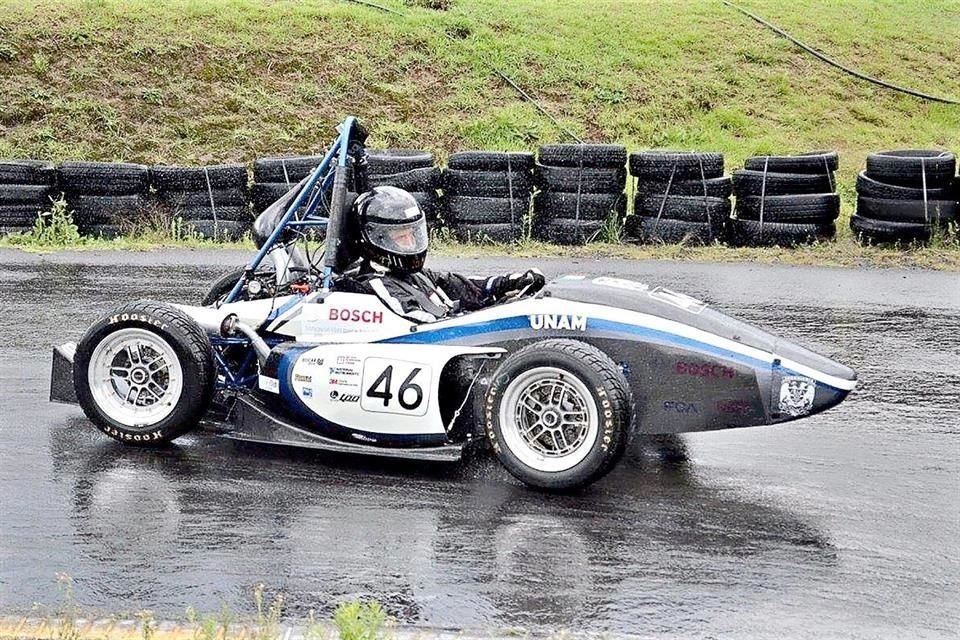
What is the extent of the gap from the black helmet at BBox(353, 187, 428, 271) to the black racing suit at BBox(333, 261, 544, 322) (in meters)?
0.09

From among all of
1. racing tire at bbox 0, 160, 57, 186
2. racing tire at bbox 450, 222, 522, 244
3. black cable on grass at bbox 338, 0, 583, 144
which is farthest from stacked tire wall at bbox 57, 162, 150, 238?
black cable on grass at bbox 338, 0, 583, 144

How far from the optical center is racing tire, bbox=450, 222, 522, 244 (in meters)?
14.7

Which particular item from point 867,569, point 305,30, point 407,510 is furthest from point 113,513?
point 305,30

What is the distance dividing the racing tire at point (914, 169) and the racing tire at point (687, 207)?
1.70 meters

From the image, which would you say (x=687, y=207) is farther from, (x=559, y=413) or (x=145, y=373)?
(x=145, y=373)

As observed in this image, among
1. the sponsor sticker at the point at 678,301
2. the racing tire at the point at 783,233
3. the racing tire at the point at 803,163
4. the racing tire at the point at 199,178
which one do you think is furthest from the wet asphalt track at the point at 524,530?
the racing tire at the point at 199,178

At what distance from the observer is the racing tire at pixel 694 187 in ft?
47.6

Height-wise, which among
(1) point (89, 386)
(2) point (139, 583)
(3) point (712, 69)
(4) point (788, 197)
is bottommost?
(2) point (139, 583)

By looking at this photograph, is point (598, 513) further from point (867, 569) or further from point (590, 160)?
point (590, 160)

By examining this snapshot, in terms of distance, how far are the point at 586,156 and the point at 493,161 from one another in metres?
1.08

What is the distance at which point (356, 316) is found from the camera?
682 centimetres

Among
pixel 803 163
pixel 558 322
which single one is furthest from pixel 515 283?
pixel 803 163

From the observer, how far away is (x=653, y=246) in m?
14.6

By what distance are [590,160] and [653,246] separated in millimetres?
1240
